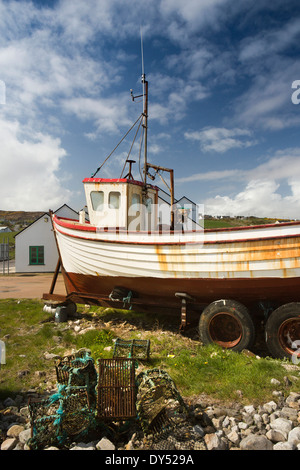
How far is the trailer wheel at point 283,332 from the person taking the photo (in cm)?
537

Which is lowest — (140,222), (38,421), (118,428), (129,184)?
(118,428)

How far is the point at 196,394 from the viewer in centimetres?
433

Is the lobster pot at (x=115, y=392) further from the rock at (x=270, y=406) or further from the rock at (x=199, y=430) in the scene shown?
the rock at (x=270, y=406)

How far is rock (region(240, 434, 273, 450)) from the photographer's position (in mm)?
3102

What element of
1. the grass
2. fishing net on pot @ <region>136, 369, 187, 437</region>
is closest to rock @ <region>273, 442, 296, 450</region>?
the grass

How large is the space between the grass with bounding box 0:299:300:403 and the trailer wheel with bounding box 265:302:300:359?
36 cm

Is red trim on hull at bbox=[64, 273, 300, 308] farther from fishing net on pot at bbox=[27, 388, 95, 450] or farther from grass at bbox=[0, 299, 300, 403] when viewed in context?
fishing net on pot at bbox=[27, 388, 95, 450]

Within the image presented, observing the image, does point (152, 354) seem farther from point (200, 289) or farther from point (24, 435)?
point (24, 435)

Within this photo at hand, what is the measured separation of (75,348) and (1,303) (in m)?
5.22

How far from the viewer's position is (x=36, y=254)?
20297 mm

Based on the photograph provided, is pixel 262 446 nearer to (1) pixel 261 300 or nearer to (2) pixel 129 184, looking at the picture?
(1) pixel 261 300

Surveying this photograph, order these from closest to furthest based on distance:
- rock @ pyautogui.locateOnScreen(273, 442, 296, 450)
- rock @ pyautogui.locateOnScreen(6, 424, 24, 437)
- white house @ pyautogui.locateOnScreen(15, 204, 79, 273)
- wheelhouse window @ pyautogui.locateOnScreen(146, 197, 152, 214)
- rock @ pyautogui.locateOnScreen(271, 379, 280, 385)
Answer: rock @ pyautogui.locateOnScreen(273, 442, 296, 450) → rock @ pyautogui.locateOnScreen(6, 424, 24, 437) → rock @ pyautogui.locateOnScreen(271, 379, 280, 385) → wheelhouse window @ pyautogui.locateOnScreen(146, 197, 152, 214) → white house @ pyautogui.locateOnScreen(15, 204, 79, 273)

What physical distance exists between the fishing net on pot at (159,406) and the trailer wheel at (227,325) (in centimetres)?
215
